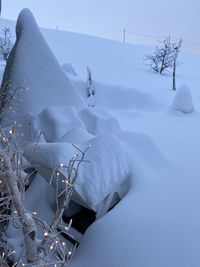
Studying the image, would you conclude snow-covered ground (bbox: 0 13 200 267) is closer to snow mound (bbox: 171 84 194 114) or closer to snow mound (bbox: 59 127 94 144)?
snow mound (bbox: 59 127 94 144)

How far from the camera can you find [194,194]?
357cm

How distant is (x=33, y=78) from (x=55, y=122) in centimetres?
84

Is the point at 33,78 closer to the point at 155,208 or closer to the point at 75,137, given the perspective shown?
the point at 75,137

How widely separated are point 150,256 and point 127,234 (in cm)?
29

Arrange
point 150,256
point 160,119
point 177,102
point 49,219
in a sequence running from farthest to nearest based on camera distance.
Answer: point 177,102 → point 160,119 → point 49,219 → point 150,256

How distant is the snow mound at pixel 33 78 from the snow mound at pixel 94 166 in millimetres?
1492

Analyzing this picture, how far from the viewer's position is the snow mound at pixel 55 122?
482 cm

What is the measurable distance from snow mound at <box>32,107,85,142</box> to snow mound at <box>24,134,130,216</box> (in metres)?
0.98

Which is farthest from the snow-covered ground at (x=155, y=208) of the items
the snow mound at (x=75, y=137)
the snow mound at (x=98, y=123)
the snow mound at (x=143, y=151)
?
the snow mound at (x=75, y=137)

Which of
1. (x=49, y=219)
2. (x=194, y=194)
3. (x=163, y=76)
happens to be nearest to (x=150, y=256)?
(x=194, y=194)

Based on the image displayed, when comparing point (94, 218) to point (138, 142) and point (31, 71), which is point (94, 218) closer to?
point (138, 142)

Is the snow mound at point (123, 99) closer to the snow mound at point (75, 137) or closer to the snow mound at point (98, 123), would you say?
the snow mound at point (98, 123)

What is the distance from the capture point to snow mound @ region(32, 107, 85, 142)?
482 centimetres

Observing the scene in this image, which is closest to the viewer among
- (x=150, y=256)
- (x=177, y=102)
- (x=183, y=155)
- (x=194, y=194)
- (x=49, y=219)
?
(x=150, y=256)
